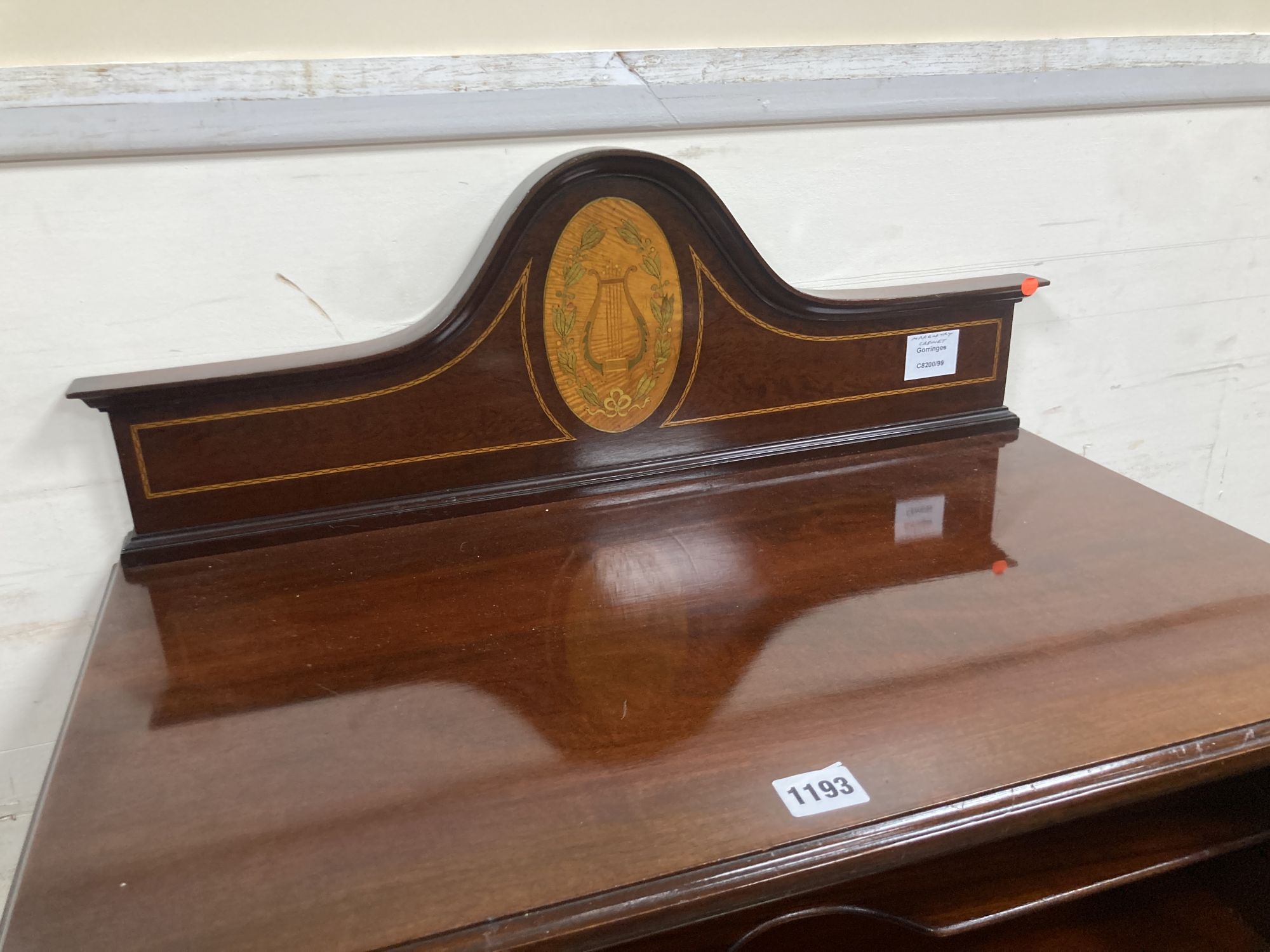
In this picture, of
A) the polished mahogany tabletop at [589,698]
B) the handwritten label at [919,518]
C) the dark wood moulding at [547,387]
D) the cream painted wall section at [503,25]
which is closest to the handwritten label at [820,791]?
the polished mahogany tabletop at [589,698]

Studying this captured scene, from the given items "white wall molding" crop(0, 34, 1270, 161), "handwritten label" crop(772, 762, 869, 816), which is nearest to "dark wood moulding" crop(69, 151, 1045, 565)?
"white wall molding" crop(0, 34, 1270, 161)

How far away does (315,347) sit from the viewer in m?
1.01

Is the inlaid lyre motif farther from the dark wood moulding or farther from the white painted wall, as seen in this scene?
the white painted wall

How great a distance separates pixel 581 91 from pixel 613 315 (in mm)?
242

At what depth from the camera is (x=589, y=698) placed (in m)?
0.71

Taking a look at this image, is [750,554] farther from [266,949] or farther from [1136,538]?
[266,949]

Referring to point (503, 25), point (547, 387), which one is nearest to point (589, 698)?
point (547, 387)

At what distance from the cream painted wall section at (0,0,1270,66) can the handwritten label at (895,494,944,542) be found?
1.79 ft

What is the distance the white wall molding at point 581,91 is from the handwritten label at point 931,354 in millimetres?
267

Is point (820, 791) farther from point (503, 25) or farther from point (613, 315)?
point (503, 25)

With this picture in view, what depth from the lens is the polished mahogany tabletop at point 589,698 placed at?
0.55 meters

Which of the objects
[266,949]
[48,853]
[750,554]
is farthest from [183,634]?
[750,554]

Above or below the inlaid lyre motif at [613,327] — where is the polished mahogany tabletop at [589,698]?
below

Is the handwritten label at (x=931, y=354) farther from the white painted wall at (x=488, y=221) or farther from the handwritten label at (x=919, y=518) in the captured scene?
the handwritten label at (x=919, y=518)
